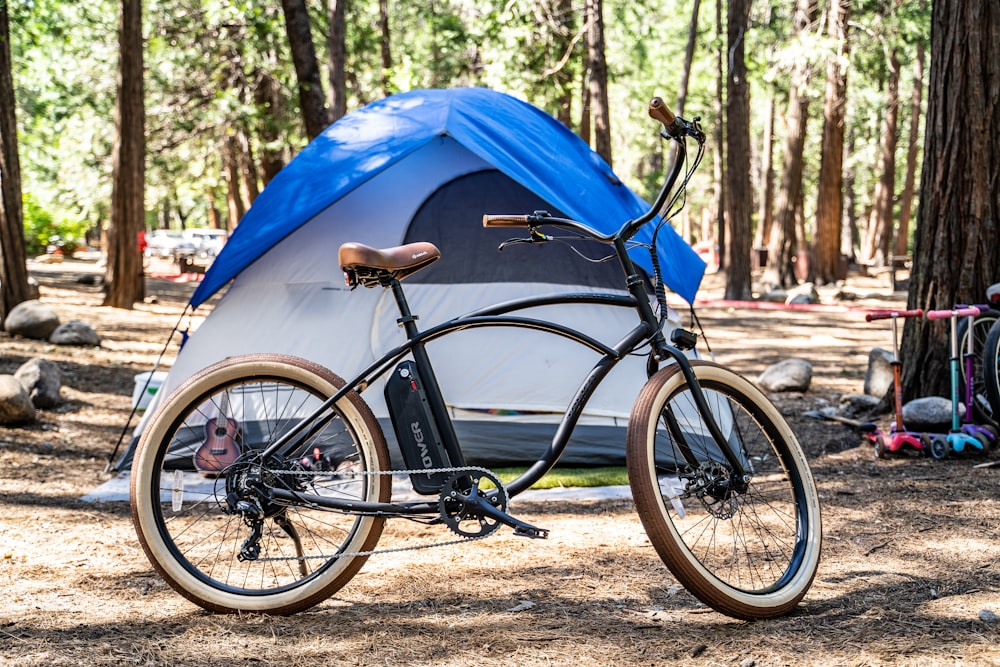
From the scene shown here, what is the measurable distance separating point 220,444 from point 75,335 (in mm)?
6801

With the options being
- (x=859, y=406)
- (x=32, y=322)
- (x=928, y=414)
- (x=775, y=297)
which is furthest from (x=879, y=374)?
(x=775, y=297)

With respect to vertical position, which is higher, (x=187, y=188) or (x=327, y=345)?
(x=187, y=188)

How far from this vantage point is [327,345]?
525 centimetres

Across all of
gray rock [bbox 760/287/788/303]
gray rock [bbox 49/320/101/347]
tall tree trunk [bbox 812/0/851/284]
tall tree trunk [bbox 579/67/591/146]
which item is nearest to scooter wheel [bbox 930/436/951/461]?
gray rock [bbox 49/320/101/347]

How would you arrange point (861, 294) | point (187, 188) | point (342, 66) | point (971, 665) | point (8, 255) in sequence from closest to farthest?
point (971, 665), point (8, 255), point (342, 66), point (861, 294), point (187, 188)

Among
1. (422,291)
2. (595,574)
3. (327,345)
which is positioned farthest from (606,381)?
(595,574)

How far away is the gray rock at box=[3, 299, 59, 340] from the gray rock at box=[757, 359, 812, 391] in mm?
6688

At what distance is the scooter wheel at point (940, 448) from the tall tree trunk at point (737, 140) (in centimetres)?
A: 993

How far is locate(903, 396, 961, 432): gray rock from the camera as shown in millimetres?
5031

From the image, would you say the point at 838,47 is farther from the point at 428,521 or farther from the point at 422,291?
the point at 428,521

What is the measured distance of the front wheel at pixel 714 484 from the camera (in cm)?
268

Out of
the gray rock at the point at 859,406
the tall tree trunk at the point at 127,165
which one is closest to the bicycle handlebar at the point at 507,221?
the gray rock at the point at 859,406

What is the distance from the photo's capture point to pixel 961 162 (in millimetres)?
5207

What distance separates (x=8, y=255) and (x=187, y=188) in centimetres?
1650
